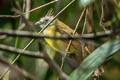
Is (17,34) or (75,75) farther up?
(17,34)

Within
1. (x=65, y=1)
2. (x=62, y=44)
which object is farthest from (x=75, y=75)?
(x=62, y=44)

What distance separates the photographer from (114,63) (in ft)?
12.3

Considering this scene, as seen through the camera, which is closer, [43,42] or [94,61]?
[94,61]

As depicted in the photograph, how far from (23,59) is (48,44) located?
31 cm

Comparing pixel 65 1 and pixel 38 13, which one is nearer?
pixel 65 1

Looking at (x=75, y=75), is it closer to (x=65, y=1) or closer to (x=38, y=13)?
(x=65, y=1)

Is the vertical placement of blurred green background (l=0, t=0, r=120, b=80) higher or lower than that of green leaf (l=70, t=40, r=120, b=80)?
lower

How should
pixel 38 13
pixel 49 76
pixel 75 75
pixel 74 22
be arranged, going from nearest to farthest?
pixel 75 75 < pixel 38 13 < pixel 49 76 < pixel 74 22

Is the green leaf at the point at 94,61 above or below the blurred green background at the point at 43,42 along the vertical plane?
above

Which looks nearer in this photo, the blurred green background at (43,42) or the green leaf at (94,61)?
the green leaf at (94,61)

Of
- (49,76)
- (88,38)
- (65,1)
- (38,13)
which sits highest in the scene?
(88,38)

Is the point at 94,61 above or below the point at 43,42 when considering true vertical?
above

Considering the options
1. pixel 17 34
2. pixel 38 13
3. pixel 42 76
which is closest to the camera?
pixel 17 34

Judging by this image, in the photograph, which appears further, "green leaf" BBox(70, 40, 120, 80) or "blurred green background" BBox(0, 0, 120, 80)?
"blurred green background" BBox(0, 0, 120, 80)
